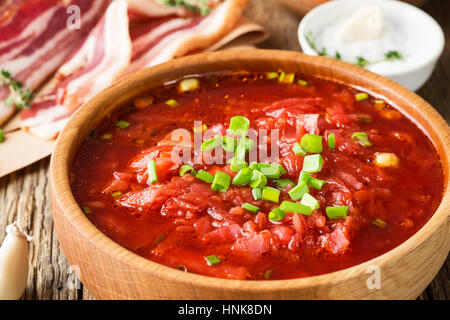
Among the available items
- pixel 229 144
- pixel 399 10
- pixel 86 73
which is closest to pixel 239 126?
pixel 229 144

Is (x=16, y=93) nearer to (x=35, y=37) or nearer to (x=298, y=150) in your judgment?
(x=35, y=37)

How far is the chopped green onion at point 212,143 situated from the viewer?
405 centimetres

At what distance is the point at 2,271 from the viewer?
3.82 meters

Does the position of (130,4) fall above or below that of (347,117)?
above

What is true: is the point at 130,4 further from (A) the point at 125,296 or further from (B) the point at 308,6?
(A) the point at 125,296

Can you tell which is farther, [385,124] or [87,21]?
[87,21]

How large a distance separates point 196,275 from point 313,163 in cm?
115

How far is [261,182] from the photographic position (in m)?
3.76

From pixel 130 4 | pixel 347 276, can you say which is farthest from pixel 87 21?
pixel 347 276

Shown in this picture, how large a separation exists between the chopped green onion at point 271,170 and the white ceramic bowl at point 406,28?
2.08m

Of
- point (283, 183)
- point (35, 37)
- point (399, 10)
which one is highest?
point (35, 37)

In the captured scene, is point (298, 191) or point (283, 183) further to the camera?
point (283, 183)

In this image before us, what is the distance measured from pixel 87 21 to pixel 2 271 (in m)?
3.42

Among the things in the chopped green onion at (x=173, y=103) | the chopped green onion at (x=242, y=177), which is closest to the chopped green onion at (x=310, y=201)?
the chopped green onion at (x=242, y=177)
